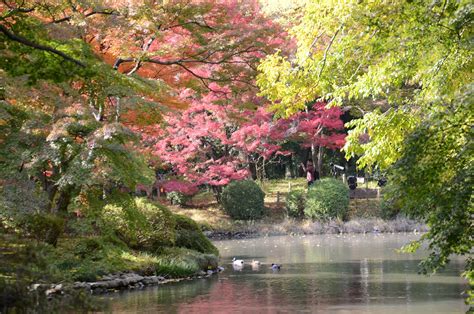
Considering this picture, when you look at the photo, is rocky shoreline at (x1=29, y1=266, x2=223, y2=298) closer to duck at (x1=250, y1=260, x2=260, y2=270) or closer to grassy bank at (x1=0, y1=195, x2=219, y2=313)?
grassy bank at (x1=0, y1=195, x2=219, y2=313)

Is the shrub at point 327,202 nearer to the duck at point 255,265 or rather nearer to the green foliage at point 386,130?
the duck at point 255,265

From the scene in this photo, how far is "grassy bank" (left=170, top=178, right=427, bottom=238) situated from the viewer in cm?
2641

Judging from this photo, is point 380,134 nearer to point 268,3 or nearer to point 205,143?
point 205,143

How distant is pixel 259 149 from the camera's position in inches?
1117

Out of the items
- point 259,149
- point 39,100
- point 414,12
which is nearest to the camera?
point 414,12

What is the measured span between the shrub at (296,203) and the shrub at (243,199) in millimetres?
1303

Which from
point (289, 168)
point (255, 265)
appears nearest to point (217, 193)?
point (289, 168)

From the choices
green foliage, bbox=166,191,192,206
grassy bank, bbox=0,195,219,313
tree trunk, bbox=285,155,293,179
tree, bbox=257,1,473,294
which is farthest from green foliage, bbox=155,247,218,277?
tree trunk, bbox=285,155,293,179

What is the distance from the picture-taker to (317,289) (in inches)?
491

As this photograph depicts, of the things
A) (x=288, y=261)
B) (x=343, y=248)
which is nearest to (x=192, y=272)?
(x=288, y=261)

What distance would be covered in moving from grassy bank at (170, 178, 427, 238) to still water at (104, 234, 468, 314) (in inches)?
287

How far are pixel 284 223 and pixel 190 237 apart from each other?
433 inches

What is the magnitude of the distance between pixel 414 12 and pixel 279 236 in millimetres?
19308

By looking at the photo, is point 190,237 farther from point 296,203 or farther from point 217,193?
point 217,193
